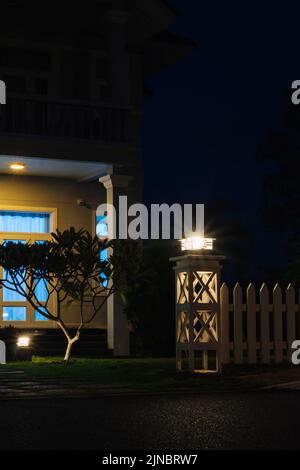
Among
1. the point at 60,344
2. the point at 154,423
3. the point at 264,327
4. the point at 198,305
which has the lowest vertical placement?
the point at 154,423

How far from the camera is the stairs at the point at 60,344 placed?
63.6ft

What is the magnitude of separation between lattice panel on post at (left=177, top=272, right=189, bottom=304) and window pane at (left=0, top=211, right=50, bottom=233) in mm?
6992

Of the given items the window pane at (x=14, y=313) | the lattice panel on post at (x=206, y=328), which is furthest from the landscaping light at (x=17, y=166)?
the lattice panel on post at (x=206, y=328)

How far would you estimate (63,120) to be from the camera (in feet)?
63.8

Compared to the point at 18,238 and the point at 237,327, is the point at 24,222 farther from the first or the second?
the point at 237,327

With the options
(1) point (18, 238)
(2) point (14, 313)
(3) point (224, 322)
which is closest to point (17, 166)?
(1) point (18, 238)

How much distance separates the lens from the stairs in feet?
63.6

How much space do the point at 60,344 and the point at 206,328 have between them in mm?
6027

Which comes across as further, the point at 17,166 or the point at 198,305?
the point at 17,166

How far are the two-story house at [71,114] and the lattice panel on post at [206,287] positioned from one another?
531 cm

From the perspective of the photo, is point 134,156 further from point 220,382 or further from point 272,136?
point 272,136

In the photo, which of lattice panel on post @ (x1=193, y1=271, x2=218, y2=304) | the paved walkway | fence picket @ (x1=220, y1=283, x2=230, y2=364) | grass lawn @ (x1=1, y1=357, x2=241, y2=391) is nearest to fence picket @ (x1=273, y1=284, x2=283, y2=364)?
fence picket @ (x1=220, y1=283, x2=230, y2=364)

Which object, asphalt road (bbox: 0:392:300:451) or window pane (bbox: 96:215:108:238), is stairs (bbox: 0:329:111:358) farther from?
asphalt road (bbox: 0:392:300:451)
